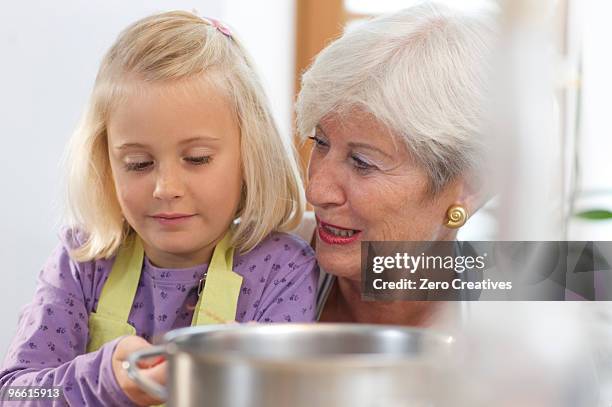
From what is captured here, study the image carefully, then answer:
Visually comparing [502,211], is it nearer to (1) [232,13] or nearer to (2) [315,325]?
(2) [315,325]

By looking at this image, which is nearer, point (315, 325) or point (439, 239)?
point (315, 325)

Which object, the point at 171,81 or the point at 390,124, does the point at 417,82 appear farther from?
the point at 171,81

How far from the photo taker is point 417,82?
3.58 ft

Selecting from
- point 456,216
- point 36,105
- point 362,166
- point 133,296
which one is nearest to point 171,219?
point 133,296

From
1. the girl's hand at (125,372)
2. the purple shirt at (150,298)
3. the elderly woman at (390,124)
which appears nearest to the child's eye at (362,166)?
the elderly woman at (390,124)

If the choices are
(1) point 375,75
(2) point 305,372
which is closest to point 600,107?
(1) point 375,75

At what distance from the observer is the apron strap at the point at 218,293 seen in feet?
3.38

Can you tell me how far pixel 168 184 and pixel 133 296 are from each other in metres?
0.17

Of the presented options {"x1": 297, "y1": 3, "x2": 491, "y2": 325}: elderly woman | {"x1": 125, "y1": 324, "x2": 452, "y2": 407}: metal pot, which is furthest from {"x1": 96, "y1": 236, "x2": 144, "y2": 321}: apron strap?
{"x1": 125, "y1": 324, "x2": 452, "y2": 407}: metal pot

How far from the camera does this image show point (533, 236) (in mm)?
289

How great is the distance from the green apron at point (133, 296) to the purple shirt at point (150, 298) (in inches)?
0.4

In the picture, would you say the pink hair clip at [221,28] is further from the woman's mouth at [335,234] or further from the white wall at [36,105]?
the white wall at [36,105]

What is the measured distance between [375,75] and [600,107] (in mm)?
591

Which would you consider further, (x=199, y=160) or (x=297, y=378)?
(x=199, y=160)
